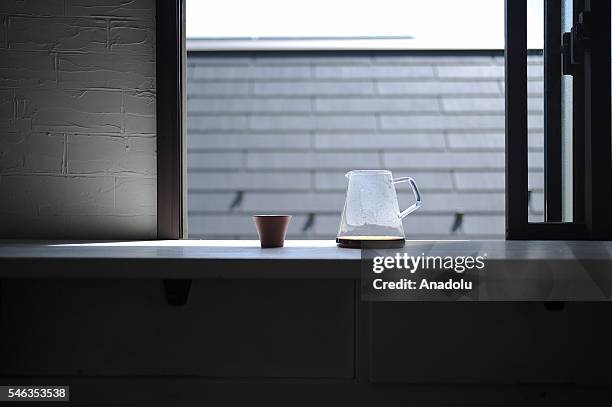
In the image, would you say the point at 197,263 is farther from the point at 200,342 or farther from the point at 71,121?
the point at 71,121

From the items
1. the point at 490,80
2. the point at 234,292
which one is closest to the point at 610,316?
the point at 234,292

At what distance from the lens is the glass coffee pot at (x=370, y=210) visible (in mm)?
1320

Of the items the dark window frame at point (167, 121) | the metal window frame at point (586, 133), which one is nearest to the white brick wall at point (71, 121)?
the dark window frame at point (167, 121)

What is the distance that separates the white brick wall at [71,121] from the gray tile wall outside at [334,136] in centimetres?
201

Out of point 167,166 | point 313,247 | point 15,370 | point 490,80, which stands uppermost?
point 490,80

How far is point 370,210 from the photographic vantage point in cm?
133

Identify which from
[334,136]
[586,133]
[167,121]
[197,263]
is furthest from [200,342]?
[334,136]

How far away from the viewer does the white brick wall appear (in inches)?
60.8

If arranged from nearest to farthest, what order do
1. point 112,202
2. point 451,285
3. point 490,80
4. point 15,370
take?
point 451,285, point 15,370, point 112,202, point 490,80

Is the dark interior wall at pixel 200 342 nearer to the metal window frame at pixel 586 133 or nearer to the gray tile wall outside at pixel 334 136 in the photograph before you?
the metal window frame at pixel 586 133

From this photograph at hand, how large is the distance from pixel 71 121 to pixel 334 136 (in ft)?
8.22

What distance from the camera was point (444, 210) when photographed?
144 inches

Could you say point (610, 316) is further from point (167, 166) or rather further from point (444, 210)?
point (444, 210)

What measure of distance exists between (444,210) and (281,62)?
4.53ft
